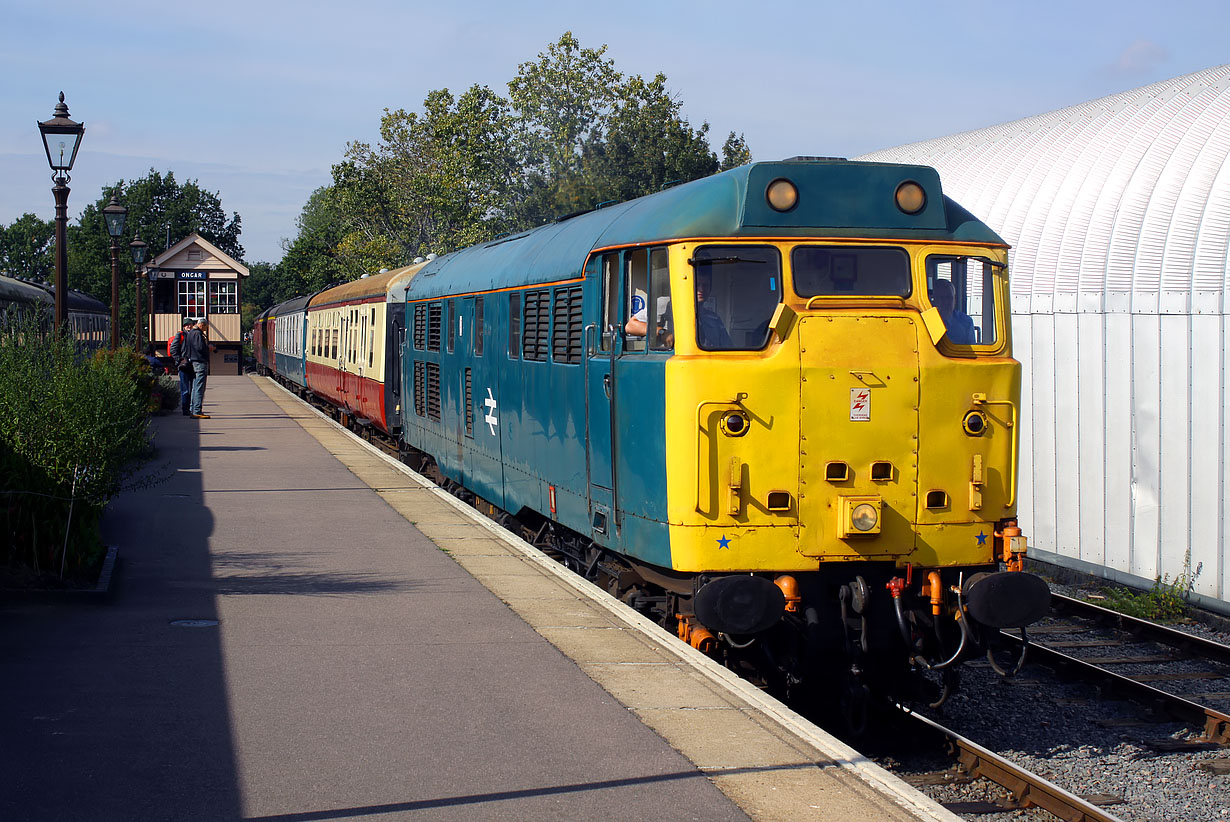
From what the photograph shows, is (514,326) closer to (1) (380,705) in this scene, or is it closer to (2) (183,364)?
(1) (380,705)

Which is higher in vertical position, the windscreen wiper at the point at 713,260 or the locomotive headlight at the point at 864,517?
the windscreen wiper at the point at 713,260

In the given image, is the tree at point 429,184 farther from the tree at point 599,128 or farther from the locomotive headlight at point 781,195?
the locomotive headlight at point 781,195

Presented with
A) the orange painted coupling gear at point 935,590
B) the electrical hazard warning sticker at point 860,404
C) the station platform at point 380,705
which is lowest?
the station platform at point 380,705

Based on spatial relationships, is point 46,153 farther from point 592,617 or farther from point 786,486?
point 786,486

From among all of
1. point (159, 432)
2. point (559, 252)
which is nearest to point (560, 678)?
point (559, 252)

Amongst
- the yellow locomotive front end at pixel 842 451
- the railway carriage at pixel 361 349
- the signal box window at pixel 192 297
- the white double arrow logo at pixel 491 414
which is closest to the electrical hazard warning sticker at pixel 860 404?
the yellow locomotive front end at pixel 842 451

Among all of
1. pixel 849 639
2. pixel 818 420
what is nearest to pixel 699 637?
pixel 849 639

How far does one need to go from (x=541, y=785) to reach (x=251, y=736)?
4.87 ft

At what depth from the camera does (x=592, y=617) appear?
834 centimetres

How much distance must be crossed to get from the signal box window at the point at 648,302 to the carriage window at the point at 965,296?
1.57 m

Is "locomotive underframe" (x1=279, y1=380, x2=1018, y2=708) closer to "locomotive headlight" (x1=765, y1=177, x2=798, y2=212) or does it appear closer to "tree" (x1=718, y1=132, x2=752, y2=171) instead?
"locomotive headlight" (x1=765, y1=177, x2=798, y2=212)

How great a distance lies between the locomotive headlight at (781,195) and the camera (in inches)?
288

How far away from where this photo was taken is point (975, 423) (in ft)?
23.9

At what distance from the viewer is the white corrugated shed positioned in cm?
1135
